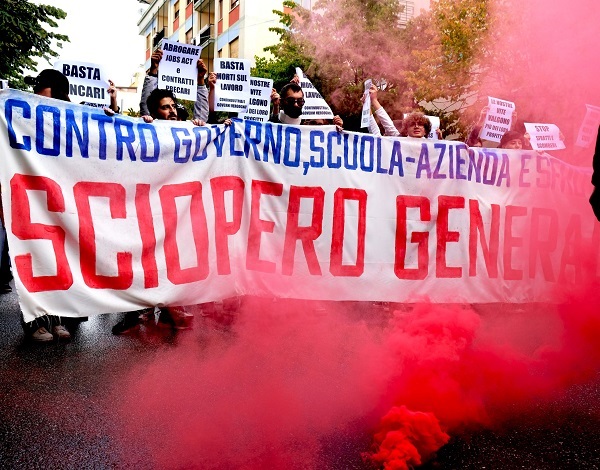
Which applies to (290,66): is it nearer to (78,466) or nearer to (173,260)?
(173,260)

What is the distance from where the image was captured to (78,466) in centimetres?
230

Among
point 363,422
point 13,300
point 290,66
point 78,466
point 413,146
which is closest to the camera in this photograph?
point 78,466

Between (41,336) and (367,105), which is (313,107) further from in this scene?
(41,336)

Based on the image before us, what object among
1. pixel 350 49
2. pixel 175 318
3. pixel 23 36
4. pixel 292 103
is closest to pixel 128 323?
pixel 175 318

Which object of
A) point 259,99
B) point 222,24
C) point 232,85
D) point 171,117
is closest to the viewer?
point 171,117

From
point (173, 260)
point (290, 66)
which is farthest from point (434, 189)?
point (290, 66)

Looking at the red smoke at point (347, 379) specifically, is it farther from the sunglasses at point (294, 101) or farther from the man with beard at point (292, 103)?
the sunglasses at point (294, 101)

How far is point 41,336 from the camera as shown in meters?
4.19

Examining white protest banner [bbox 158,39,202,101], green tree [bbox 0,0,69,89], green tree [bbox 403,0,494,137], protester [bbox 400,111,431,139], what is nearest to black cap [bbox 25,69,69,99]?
white protest banner [bbox 158,39,202,101]

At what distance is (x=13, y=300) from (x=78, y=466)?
4076mm

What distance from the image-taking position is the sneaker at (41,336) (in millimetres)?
4168

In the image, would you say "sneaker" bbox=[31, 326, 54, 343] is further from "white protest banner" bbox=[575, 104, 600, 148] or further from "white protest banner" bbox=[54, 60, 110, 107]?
"white protest banner" bbox=[575, 104, 600, 148]

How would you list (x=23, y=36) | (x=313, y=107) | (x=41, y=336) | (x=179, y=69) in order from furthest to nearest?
1. (x=23, y=36)
2. (x=313, y=107)
3. (x=179, y=69)
4. (x=41, y=336)

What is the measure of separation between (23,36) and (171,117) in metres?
12.2
